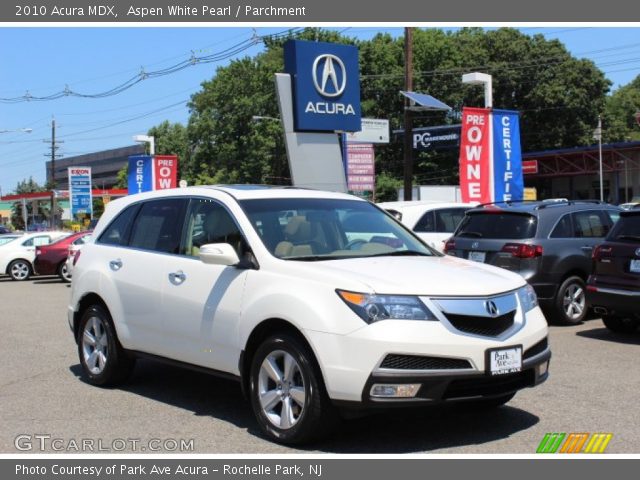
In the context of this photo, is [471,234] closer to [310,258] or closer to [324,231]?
[324,231]

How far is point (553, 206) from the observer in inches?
458

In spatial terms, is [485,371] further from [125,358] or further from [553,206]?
[553,206]

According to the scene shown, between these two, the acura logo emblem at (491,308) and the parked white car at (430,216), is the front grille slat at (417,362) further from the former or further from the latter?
the parked white car at (430,216)

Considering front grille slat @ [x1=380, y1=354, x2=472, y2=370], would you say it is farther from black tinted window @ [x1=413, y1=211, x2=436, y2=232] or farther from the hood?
black tinted window @ [x1=413, y1=211, x2=436, y2=232]

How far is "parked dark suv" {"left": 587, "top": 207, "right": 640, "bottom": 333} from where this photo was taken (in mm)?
9586

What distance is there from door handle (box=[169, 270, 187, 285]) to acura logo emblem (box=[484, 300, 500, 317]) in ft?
8.22

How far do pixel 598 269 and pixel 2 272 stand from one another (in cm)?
2039

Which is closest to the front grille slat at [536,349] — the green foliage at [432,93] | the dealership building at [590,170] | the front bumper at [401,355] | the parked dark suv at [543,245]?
the front bumper at [401,355]

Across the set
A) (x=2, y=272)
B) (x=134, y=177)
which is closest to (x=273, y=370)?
(x=2, y=272)

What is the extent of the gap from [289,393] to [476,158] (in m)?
13.8

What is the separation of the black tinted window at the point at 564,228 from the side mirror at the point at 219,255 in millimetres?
6700

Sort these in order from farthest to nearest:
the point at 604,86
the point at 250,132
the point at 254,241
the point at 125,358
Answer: the point at 250,132
the point at 604,86
the point at 125,358
the point at 254,241

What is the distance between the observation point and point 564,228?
37.7ft

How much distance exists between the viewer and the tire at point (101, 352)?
7.33 meters
